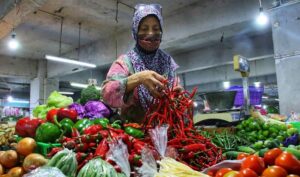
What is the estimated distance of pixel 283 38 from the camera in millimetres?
5441

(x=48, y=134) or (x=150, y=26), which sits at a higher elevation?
(x=150, y=26)

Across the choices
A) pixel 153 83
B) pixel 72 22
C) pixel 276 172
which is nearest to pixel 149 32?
pixel 153 83

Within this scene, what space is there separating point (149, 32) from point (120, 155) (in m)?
1.10

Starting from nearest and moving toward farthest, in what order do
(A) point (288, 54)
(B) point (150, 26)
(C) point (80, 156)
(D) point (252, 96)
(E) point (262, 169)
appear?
(E) point (262, 169) < (C) point (80, 156) < (B) point (150, 26) < (D) point (252, 96) < (A) point (288, 54)

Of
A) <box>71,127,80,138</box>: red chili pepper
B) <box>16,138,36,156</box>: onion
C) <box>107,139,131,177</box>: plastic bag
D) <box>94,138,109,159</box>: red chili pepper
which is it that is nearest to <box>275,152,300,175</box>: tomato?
<box>107,139,131,177</box>: plastic bag

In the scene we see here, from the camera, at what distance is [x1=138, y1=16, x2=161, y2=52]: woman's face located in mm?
1988

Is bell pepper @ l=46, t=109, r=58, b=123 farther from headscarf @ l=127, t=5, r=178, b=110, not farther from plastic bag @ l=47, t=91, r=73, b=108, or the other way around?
plastic bag @ l=47, t=91, r=73, b=108

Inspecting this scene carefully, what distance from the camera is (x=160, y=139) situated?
4.15 feet

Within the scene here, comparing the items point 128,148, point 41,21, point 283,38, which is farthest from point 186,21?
point 128,148

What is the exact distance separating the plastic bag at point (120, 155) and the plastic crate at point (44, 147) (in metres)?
0.42

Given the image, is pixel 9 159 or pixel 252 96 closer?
pixel 9 159

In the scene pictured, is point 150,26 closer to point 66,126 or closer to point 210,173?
point 66,126

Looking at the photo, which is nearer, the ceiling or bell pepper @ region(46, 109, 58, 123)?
bell pepper @ region(46, 109, 58, 123)

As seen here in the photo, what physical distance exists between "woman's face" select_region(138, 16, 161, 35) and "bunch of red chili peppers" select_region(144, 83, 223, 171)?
0.61 m
